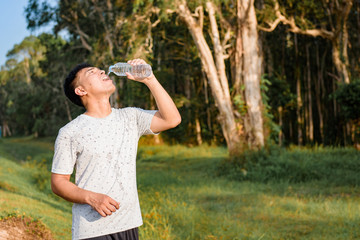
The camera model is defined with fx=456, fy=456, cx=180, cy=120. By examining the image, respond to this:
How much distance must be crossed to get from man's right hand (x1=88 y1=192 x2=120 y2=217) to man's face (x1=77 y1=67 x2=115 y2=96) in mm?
727

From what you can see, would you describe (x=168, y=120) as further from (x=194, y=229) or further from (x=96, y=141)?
(x=194, y=229)

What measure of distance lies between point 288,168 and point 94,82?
10340 millimetres

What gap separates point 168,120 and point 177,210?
4629 mm

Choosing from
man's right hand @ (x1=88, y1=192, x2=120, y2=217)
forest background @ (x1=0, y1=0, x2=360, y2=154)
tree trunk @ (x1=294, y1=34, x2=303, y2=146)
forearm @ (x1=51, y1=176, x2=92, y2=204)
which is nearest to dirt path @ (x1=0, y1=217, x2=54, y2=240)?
forearm @ (x1=51, y1=176, x2=92, y2=204)

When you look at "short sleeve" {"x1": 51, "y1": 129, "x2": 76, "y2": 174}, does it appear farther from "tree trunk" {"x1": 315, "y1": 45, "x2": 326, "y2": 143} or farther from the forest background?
"tree trunk" {"x1": 315, "y1": 45, "x2": 326, "y2": 143}

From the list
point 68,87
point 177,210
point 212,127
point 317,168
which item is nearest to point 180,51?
point 212,127

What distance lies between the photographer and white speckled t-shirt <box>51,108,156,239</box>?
2.82 m

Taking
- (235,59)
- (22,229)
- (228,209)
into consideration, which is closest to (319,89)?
(235,59)

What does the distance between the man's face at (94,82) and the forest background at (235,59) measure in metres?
10.2

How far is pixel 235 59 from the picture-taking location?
575 inches

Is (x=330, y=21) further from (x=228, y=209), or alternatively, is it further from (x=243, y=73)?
(x=228, y=209)

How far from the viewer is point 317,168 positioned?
1276 centimetres

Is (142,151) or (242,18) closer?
(242,18)

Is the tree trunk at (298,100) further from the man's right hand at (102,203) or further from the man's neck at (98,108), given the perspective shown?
the man's right hand at (102,203)
